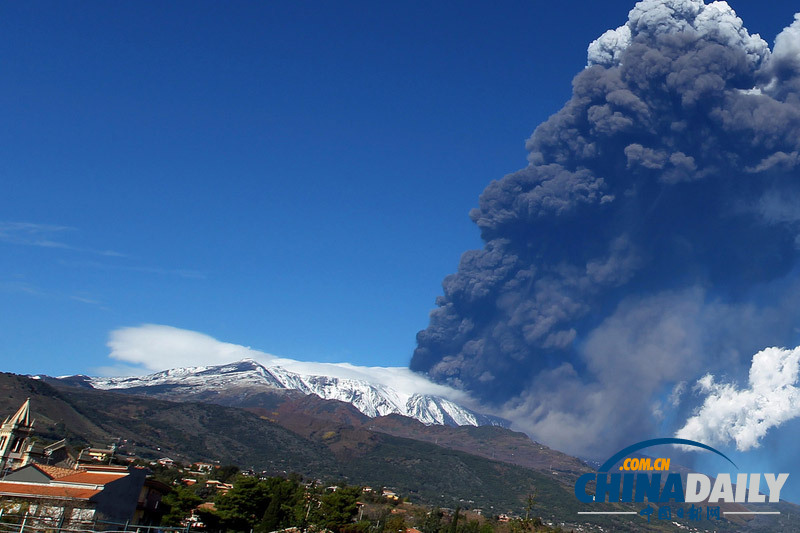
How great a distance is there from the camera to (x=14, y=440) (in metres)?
40.9

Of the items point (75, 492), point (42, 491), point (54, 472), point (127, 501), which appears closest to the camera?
point (42, 491)

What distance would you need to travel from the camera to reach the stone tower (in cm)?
3972

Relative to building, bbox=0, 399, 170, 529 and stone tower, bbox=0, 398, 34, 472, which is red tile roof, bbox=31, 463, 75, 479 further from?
stone tower, bbox=0, 398, 34, 472

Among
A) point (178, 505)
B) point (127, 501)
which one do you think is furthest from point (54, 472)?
point (178, 505)

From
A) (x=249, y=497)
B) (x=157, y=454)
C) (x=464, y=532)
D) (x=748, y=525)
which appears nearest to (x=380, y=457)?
(x=157, y=454)

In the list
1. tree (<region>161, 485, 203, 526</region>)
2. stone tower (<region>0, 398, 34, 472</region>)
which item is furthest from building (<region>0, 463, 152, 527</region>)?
stone tower (<region>0, 398, 34, 472</region>)

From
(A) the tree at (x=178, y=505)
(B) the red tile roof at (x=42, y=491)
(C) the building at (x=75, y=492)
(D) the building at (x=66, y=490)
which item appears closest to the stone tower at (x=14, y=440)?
(D) the building at (x=66, y=490)

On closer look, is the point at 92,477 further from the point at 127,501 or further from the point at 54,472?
the point at 127,501

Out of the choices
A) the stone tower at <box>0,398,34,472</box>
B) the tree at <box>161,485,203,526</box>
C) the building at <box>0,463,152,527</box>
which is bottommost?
the tree at <box>161,485,203,526</box>

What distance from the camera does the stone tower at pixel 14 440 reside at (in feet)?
130

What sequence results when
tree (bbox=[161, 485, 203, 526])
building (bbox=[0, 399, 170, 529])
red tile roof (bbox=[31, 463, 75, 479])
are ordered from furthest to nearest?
tree (bbox=[161, 485, 203, 526]) → red tile roof (bbox=[31, 463, 75, 479]) → building (bbox=[0, 399, 170, 529])

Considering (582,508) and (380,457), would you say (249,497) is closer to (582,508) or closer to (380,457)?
(582,508)

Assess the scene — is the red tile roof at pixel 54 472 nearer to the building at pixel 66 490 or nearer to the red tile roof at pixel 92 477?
the building at pixel 66 490

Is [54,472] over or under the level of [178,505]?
over
